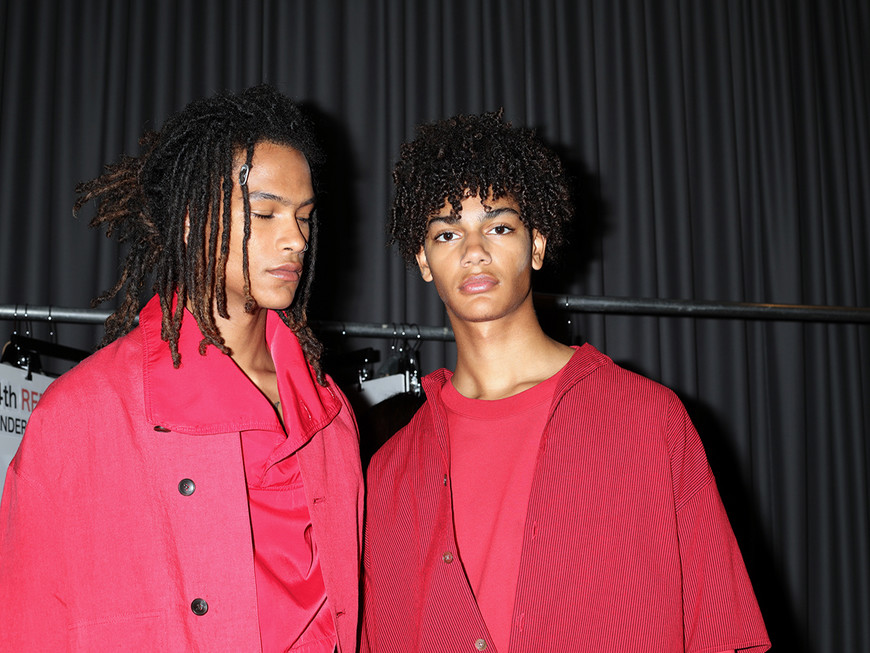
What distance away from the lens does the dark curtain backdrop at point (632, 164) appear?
3045 millimetres

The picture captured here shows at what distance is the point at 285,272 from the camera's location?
169 cm

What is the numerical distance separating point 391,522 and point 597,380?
1.86 feet

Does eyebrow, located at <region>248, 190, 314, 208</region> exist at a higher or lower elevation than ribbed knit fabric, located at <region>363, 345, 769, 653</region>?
higher

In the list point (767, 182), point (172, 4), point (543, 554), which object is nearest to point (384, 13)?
point (172, 4)

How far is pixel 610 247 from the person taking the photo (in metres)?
3.30

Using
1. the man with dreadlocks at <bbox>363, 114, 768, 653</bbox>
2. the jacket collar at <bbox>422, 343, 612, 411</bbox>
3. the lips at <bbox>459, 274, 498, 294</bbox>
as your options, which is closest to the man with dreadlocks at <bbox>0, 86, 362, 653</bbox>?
the man with dreadlocks at <bbox>363, 114, 768, 653</bbox>

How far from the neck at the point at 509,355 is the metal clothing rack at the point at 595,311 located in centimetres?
60

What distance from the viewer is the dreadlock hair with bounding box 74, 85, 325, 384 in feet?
5.47

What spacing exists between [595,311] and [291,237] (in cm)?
118

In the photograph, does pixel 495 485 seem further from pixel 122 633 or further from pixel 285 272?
pixel 122 633

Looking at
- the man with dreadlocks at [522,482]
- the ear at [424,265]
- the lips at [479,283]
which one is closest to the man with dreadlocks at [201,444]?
the man with dreadlocks at [522,482]

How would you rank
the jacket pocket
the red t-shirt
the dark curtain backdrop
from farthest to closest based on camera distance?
the dark curtain backdrop → the red t-shirt → the jacket pocket

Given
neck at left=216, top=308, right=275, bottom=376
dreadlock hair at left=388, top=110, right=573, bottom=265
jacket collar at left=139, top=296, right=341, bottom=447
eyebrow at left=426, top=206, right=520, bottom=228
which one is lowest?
jacket collar at left=139, top=296, right=341, bottom=447

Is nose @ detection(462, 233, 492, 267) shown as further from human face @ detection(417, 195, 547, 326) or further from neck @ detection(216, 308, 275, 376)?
neck @ detection(216, 308, 275, 376)
